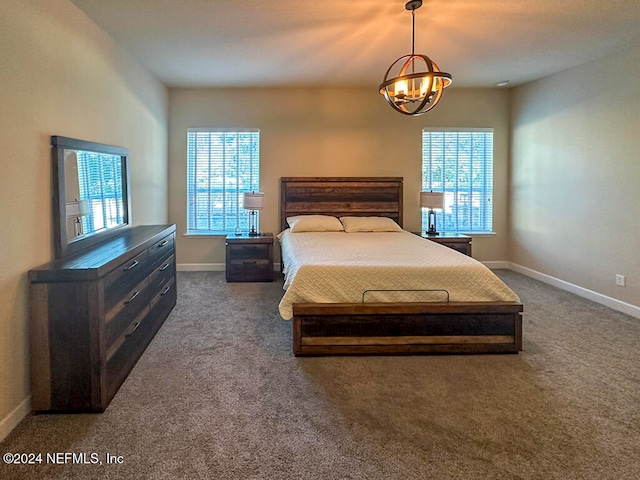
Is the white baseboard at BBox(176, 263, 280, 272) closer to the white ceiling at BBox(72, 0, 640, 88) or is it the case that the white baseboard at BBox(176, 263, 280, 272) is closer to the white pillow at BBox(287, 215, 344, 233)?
the white pillow at BBox(287, 215, 344, 233)

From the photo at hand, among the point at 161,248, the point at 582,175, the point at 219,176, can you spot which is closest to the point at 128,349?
the point at 161,248

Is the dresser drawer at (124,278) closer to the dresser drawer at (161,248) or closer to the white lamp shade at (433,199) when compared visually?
the dresser drawer at (161,248)

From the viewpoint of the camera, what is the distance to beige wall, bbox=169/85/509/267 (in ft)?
17.9

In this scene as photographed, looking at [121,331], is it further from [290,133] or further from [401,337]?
[290,133]

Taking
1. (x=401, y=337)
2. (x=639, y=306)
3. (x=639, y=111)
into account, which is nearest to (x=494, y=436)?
(x=401, y=337)

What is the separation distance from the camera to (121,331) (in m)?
2.42

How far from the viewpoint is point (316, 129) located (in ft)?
18.1

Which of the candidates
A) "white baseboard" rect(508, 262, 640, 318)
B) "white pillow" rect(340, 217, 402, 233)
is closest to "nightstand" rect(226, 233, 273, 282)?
"white pillow" rect(340, 217, 402, 233)

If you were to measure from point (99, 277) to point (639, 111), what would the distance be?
4600 mm

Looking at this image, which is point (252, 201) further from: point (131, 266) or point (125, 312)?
point (125, 312)

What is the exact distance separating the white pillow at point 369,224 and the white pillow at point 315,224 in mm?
115

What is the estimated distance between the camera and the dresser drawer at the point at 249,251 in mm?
5043

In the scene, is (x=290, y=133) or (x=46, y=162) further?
(x=290, y=133)

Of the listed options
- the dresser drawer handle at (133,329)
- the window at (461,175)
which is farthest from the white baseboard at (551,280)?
the dresser drawer handle at (133,329)
